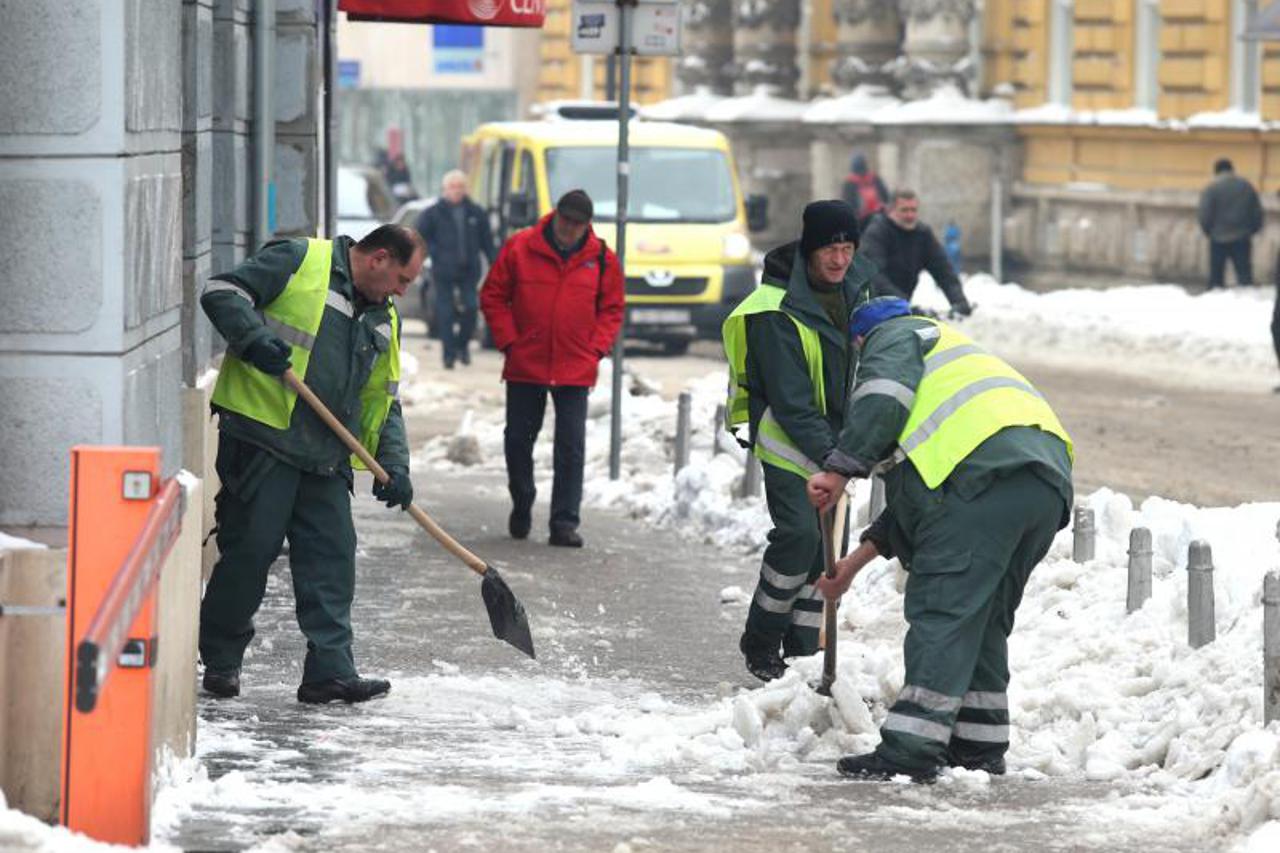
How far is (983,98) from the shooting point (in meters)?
38.3

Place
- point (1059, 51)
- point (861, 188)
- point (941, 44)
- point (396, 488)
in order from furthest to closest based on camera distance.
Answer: point (941, 44) < point (1059, 51) < point (861, 188) < point (396, 488)

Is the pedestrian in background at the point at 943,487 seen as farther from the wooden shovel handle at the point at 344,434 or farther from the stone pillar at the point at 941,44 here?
the stone pillar at the point at 941,44

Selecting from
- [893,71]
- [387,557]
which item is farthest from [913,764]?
[893,71]

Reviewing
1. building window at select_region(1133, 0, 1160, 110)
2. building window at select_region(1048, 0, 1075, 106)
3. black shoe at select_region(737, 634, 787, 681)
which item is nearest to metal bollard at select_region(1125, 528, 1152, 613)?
black shoe at select_region(737, 634, 787, 681)

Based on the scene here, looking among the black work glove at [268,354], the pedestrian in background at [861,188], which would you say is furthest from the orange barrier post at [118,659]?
the pedestrian in background at [861,188]

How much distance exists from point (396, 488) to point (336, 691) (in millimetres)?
670

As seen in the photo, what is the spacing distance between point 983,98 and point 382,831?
3168cm

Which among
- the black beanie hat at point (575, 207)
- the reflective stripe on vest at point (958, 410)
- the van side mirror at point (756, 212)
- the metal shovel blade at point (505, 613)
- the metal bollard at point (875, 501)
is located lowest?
the metal bollard at point (875, 501)

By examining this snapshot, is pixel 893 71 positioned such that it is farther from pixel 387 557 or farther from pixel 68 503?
pixel 68 503

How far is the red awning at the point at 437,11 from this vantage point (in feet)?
50.1

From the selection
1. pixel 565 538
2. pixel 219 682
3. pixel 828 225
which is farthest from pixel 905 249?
pixel 219 682

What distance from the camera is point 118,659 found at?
6.97 metres

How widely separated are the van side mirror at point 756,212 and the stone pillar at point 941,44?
483 inches

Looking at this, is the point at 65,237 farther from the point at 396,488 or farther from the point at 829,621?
the point at 829,621
